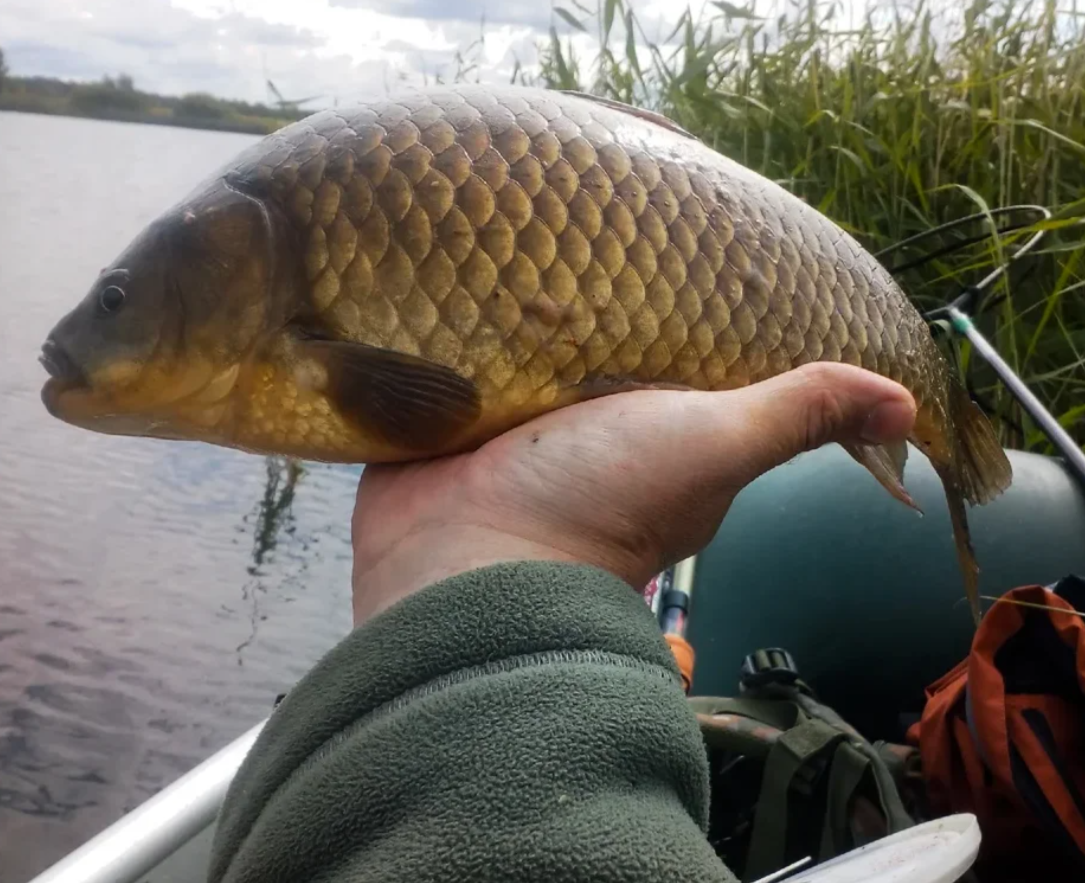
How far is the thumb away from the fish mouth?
26.0 inches

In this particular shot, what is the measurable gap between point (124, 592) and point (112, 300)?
78.3 inches

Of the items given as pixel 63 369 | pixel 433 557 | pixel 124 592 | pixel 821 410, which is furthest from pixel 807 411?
pixel 124 592

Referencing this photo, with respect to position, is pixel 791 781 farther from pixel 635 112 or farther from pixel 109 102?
pixel 109 102

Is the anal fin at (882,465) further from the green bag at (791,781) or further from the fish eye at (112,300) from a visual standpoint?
the fish eye at (112,300)

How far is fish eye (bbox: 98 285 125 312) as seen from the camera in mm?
1028

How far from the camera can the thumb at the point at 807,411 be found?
1010mm

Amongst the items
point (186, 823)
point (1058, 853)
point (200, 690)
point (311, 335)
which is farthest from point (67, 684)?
point (1058, 853)

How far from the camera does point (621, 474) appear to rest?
0.99m

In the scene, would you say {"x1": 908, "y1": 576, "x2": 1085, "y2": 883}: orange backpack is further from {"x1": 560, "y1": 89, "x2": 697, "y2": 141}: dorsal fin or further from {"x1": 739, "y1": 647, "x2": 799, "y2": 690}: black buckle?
{"x1": 560, "y1": 89, "x2": 697, "y2": 141}: dorsal fin

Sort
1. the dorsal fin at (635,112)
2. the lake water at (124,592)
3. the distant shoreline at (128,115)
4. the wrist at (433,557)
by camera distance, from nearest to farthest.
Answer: the wrist at (433,557) < the dorsal fin at (635,112) < the lake water at (124,592) < the distant shoreline at (128,115)

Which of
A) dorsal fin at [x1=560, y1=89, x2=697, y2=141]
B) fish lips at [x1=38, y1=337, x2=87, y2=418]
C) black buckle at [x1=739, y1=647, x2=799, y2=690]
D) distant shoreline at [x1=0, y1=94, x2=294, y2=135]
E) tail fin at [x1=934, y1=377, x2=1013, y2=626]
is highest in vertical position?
dorsal fin at [x1=560, y1=89, x2=697, y2=141]

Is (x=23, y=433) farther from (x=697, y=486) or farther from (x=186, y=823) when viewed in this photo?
(x=697, y=486)

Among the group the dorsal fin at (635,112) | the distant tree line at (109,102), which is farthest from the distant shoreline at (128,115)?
the dorsal fin at (635,112)

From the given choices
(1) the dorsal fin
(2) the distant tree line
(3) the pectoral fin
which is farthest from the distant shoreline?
(3) the pectoral fin
